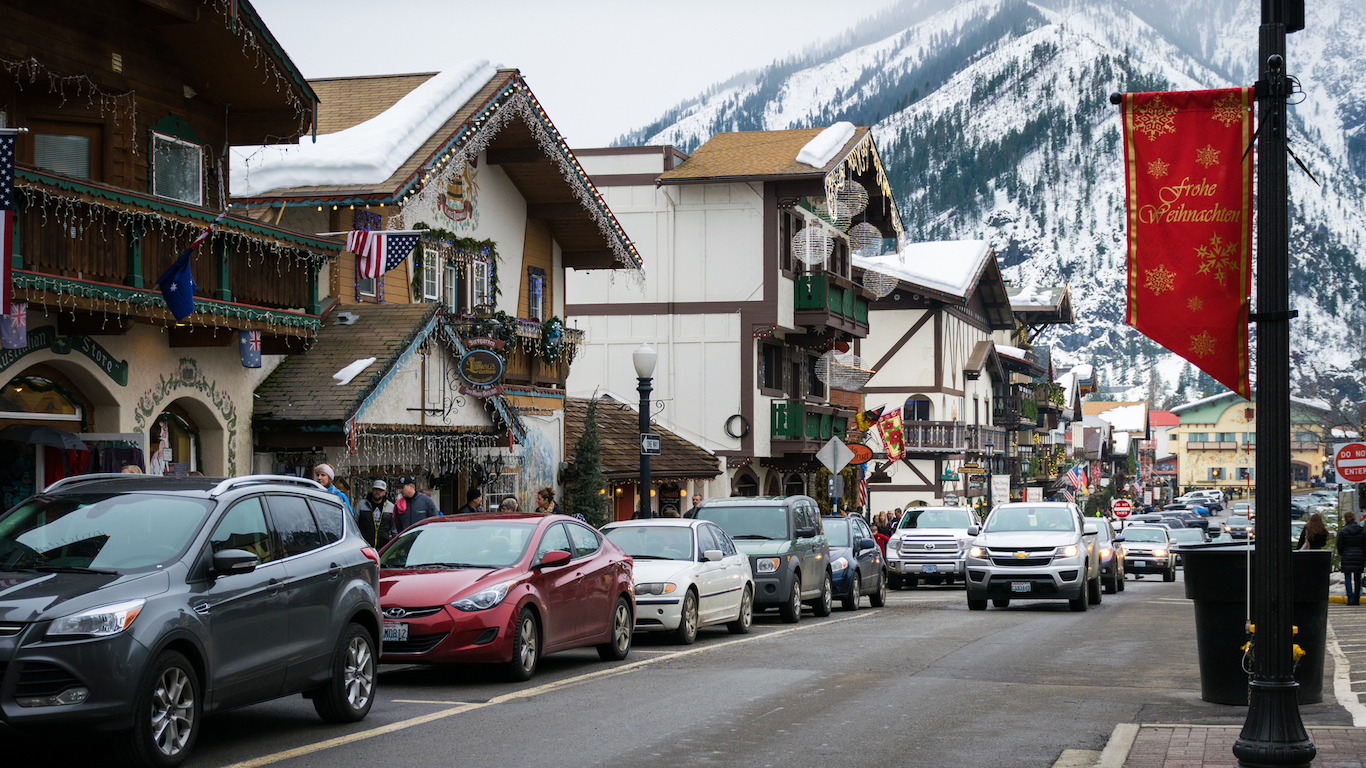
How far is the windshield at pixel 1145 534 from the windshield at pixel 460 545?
33.9 meters

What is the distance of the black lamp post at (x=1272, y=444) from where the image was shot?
8.50 metres

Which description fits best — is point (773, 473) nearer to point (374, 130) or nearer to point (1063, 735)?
point (374, 130)

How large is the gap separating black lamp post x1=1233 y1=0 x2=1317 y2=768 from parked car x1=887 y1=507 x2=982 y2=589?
85.3 ft

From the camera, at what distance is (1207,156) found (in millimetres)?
8805

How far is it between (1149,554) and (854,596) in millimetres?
21472

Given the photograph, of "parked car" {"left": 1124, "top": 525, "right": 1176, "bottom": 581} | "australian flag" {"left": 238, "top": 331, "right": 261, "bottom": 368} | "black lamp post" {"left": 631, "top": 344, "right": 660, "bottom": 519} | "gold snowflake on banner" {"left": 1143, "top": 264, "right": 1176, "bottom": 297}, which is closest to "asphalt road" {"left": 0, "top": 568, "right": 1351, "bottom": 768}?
"gold snowflake on banner" {"left": 1143, "top": 264, "right": 1176, "bottom": 297}

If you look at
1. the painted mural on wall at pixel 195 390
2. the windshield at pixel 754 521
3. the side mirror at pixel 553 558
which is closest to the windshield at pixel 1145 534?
the windshield at pixel 754 521

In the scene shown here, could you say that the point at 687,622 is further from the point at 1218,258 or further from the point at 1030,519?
the point at 1030,519

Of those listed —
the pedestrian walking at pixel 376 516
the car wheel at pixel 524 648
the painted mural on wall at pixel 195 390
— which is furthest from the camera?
the pedestrian walking at pixel 376 516

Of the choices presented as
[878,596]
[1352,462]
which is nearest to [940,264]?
[1352,462]

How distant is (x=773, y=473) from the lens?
43594 mm

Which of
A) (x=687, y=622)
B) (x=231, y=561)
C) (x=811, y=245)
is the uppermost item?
(x=811, y=245)

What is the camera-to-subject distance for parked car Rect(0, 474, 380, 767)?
8.36m

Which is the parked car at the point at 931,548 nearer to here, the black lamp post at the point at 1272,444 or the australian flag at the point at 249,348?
the australian flag at the point at 249,348
